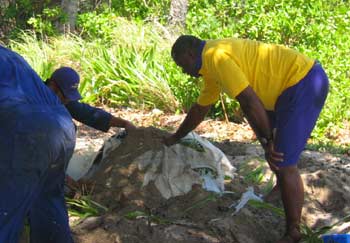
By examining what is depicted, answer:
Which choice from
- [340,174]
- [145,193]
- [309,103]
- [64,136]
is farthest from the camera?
[340,174]

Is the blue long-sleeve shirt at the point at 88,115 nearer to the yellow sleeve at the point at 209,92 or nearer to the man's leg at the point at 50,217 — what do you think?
the yellow sleeve at the point at 209,92

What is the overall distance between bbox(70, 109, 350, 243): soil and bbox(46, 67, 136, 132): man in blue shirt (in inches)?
11.8

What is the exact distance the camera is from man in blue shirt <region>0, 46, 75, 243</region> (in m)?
3.10

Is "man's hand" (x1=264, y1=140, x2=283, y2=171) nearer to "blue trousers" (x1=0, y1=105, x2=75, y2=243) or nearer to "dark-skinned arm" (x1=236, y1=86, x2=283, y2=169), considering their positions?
"dark-skinned arm" (x1=236, y1=86, x2=283, y2=169)

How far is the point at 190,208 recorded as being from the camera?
4.67 metres

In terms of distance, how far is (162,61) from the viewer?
34.5ft

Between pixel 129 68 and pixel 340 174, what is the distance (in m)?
5.39

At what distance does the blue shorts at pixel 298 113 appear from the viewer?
420cm

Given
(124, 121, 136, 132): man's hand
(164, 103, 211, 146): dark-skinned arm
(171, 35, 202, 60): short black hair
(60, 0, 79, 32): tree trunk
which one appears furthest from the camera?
(60, 0, 79, 32): tree trunk

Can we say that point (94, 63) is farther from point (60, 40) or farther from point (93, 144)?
point (93, 144)

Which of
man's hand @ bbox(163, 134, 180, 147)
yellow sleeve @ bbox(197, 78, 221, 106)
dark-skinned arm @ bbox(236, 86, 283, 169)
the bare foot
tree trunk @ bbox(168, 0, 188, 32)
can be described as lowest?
tree trunk @ bbox(168, 0, 188, 32)

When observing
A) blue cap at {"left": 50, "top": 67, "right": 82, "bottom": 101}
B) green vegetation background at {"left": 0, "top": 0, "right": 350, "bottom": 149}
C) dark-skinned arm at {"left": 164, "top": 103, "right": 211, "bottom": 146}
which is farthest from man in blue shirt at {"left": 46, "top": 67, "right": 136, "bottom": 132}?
green vegetation background at {"left": 0, "top": 0, "right": 350, "bottom": 149}

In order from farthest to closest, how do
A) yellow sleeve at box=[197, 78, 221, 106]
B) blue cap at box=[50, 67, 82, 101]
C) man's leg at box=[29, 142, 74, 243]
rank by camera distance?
yellow sleeve at box=[197, 78, 221, 106]
blue cap at box=[50, 67, 82, 101]
man's leg at box=[29, 142, 74, 243]

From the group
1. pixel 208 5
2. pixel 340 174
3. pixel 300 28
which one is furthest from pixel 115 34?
pixel 340 174
